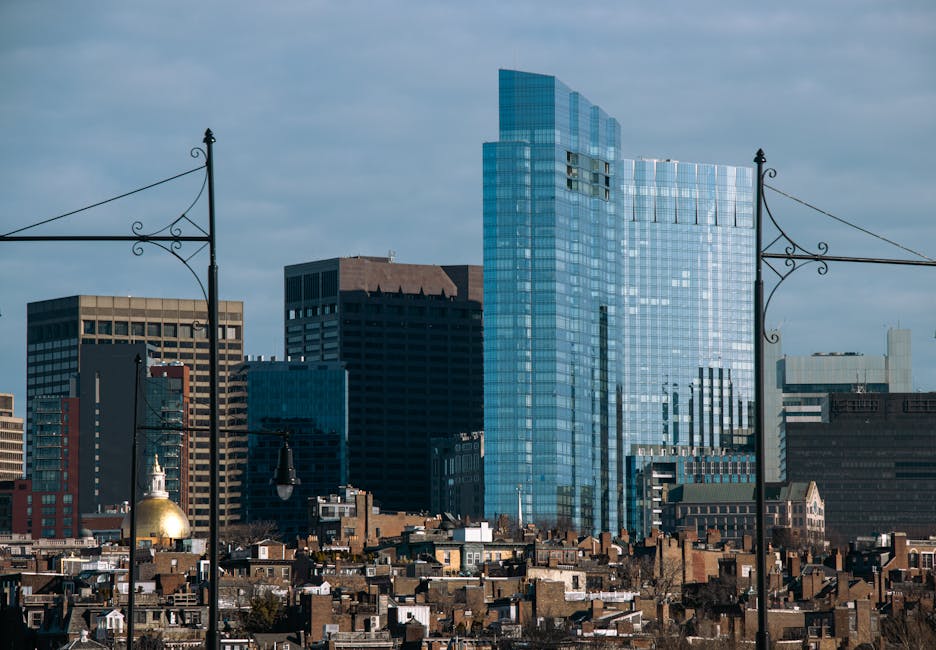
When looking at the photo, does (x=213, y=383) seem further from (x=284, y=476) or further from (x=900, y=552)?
(x=900, y=552)

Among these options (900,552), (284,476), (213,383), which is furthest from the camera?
(900,552)

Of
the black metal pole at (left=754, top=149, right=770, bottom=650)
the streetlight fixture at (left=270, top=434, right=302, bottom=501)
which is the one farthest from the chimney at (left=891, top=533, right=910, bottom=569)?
the black metal pole at (left=754, top=149, right=770, bottom=650)

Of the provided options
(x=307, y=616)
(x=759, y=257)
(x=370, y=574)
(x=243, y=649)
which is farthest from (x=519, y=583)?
(x=759, y=257)

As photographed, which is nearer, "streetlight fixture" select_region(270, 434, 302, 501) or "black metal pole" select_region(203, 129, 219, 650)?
"black metal pole" select_region(203, 129, 219, 650)

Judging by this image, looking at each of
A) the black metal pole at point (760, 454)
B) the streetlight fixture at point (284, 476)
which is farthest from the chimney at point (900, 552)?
the black metal pole at point (760, 454)

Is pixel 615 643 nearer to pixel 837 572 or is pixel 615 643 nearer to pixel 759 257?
pixel 837 572

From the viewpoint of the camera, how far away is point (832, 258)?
132 feet

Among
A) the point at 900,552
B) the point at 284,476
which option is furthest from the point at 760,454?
the point at 900,552

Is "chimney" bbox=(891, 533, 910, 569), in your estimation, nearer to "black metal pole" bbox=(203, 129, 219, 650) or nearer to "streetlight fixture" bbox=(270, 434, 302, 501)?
"streetlight fixture" bbox=(270, 434, 302, 501)

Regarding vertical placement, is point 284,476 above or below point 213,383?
below

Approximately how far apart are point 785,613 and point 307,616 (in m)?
28.2

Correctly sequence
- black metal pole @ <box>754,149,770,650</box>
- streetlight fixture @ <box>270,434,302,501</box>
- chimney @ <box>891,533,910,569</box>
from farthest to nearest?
chimney @ <box>891,533,910,569</box> < streetlight fixture @ <box>270,434,302,501</box> < black metal pole @ <box>754,149,770,650</box>

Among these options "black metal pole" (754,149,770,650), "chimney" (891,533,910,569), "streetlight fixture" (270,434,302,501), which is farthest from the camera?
"chimney" (891,533,910,569)

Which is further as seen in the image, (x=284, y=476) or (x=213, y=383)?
(x=284, y=476)
